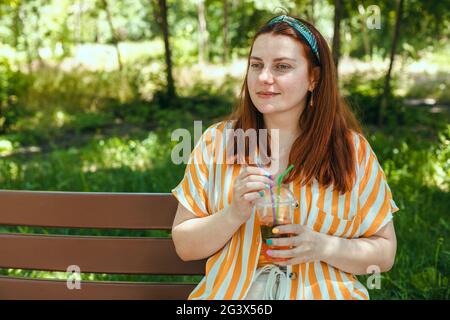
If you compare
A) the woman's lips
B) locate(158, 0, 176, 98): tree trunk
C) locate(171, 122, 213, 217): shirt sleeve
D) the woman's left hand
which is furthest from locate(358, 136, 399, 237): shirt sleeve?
locate(158, 0, 176, 98): tree trunk

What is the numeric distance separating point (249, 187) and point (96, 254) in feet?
2.36

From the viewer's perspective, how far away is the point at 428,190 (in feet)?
14.7

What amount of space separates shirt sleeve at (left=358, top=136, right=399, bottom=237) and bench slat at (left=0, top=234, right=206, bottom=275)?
0.55m

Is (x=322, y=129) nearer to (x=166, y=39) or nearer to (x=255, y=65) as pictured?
(x=255, y=65)

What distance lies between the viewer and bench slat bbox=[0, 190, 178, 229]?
2248 millimetres

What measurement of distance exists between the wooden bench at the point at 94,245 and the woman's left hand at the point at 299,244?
1.54ft

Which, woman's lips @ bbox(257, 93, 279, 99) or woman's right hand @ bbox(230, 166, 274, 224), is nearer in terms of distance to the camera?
woman's right hand @ bbox(230, 166, 274, 224)

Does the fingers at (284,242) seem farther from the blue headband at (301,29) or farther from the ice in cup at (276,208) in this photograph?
the blue headband at (301,29)

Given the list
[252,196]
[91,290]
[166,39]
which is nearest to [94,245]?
[91,290]

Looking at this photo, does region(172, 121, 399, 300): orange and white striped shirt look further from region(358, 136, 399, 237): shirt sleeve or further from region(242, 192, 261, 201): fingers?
region(242, 192, 261, 201): fingers

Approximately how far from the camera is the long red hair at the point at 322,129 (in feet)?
6.56

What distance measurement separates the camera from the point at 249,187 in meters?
1.81

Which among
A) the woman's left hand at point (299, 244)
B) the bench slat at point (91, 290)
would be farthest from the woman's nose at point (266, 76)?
the bench slat at point (91, 290)
